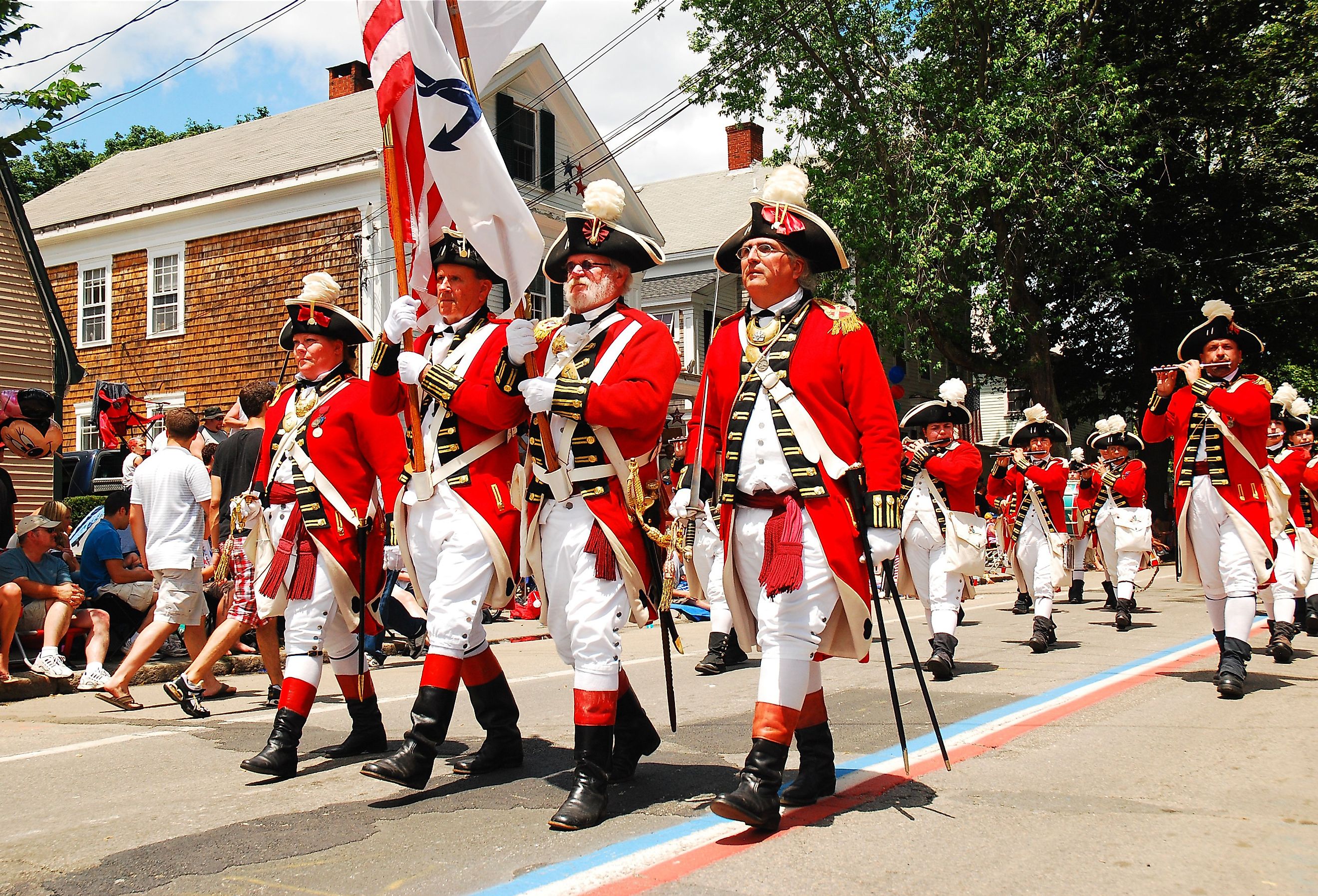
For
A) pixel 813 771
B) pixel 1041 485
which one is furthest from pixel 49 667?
pixel 1041 485

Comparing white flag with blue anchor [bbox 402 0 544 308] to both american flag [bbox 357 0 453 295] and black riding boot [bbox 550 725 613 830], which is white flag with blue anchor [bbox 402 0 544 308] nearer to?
american flag [bbox 357 0 453 295]

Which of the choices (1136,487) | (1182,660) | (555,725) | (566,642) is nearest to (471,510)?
(566,642)

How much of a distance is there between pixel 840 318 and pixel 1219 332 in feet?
13.5

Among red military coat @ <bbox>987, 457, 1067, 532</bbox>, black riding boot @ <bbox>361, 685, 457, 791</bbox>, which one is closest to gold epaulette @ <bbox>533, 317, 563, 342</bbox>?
black riding boot @ <bbox>361, 685, 457, 791</bbox>

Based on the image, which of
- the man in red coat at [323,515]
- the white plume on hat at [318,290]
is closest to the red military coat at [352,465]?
the man in red coat at [323,515]

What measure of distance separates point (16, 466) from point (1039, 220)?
60.5 feet

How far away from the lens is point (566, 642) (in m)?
4.66

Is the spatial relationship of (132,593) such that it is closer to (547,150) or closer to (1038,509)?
(1038,509)

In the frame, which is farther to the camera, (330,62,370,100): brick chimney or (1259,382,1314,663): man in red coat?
(330,62,370,100): brick chimney

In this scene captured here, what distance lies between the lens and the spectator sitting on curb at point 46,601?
25.7 ft

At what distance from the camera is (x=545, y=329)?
4.95 m

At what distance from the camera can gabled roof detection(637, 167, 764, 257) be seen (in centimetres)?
3098

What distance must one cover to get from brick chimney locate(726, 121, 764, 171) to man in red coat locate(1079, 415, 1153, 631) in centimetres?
2224

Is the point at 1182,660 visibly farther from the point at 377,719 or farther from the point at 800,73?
the point at 800,73
